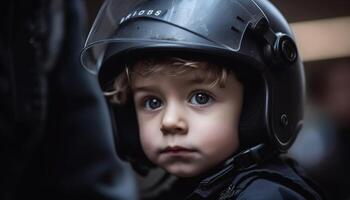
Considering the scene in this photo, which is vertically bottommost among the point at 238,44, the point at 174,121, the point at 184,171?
the point at 184,171

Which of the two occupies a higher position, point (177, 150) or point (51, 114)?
point (177, 150)

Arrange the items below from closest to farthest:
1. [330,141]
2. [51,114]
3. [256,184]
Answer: [256,184], [51,114], [330,141]

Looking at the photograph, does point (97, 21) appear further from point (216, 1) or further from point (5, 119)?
point (5, 119)

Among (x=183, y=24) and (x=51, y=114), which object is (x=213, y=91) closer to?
(x=183, y=24)

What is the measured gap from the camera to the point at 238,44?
125 cm

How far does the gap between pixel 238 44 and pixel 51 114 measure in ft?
2.87

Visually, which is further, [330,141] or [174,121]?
[330,141]

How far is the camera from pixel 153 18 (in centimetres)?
129

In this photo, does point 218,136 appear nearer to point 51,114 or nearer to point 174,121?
point 174,121

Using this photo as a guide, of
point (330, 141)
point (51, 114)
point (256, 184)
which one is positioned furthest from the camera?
point (330, 141)

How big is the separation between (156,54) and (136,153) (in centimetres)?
25

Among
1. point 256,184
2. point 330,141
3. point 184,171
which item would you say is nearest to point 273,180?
point 256,184

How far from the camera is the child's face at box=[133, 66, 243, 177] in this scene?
123cm

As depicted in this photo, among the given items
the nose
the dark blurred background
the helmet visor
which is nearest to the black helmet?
the helmet visor
